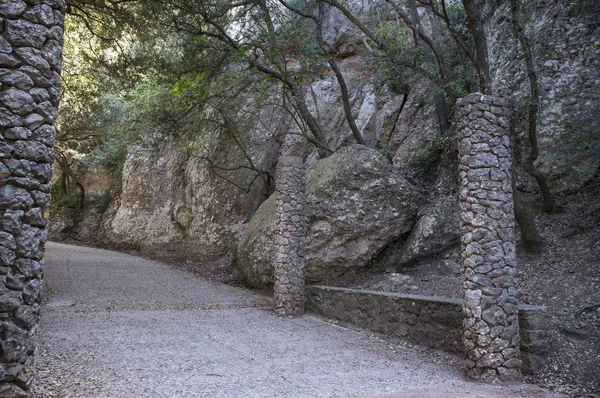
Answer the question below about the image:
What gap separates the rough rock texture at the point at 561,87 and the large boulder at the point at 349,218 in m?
2.89

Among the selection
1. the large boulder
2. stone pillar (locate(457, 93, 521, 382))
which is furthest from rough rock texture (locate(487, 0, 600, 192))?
stone pillar (locate(457, 93, 521, 382))

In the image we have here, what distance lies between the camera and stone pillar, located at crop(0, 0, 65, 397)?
2.74 metres

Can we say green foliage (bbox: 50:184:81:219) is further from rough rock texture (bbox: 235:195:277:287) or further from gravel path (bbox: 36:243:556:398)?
rough rock texture (bbox: 235:195:277:287)

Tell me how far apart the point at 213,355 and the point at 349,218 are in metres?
5.38

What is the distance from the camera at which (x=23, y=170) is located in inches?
113

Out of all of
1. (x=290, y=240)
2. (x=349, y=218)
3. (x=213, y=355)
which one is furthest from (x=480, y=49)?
(x=213, y=355)

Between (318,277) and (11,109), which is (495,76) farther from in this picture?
(11,109)

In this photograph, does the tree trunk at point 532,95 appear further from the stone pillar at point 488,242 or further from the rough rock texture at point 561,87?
the stone pillar at point 488,242

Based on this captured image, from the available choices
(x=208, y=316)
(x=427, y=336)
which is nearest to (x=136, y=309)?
(x=208, y=316)

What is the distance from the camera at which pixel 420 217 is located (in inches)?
415

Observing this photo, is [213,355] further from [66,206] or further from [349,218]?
[66,206]

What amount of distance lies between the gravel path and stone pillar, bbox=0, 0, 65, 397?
66.2 inches

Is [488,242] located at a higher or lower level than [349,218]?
lower

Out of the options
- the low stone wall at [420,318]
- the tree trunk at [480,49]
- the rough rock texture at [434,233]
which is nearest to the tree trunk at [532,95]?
the tree trunk at [480,49]
